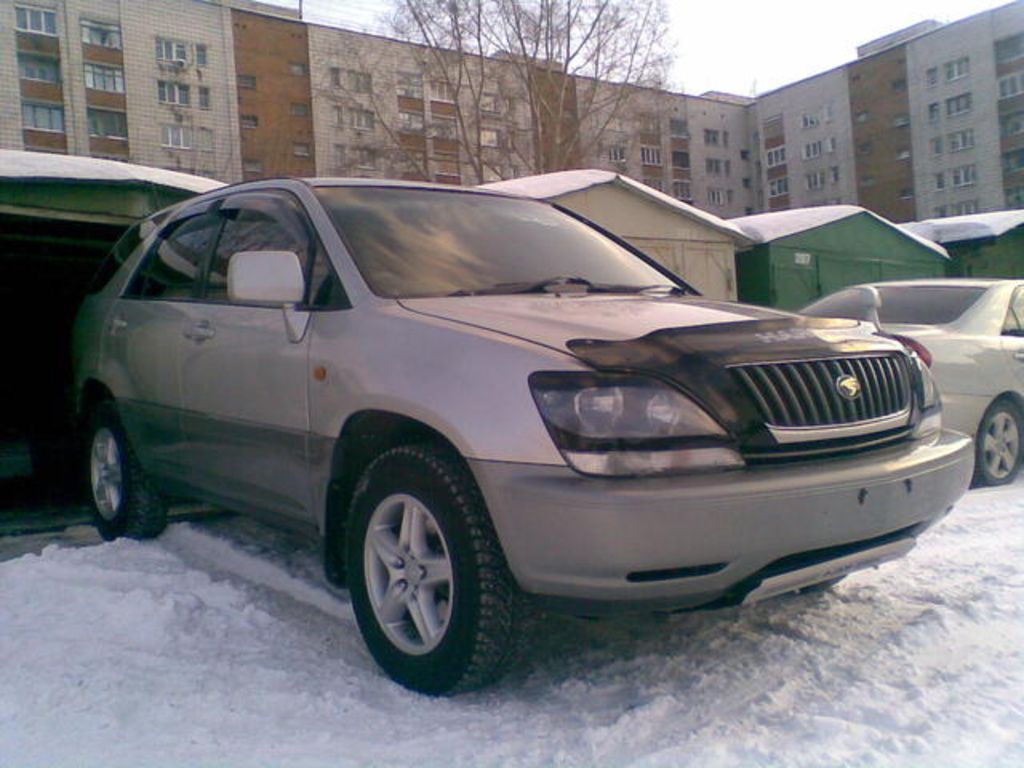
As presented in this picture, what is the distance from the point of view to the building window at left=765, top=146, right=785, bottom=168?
6512 centimetres

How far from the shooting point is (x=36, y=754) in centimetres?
246

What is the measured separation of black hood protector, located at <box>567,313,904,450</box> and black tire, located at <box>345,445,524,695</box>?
0.57m

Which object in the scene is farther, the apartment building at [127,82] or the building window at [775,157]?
the building window at [775,157]

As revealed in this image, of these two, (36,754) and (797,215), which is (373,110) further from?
(36,754)

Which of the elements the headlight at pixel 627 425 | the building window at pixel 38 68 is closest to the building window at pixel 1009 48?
the building window at pixel 38 68

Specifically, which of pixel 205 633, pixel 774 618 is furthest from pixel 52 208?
pixel 774 618

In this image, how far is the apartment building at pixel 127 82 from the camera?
4147cm

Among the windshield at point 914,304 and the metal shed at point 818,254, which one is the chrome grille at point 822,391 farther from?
the metal shed at point 818,254

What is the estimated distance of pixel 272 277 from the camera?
342cm

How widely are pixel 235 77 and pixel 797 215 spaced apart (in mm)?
35206

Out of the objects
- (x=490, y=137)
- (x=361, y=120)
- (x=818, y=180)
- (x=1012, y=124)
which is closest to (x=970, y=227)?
(x=490, y=137)

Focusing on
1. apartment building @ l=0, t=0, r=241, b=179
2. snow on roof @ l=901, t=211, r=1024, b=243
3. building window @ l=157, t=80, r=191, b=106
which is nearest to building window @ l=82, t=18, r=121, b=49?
apartment building @ l=0, t=0, r=241, b=179

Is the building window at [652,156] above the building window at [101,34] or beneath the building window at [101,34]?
beneath

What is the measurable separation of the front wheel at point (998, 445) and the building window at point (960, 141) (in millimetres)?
56662
